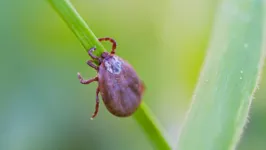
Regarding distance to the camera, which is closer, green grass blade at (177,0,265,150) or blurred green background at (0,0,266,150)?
green grass blade at (177,0,265,150)

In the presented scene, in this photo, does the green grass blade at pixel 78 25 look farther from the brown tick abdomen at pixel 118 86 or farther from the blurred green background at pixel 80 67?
the blurred green background at pixel 80 67

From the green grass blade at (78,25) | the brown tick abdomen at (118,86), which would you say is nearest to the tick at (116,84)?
the brown tick abdomen at (118,86)

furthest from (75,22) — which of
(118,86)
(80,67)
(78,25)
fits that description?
(80,67)

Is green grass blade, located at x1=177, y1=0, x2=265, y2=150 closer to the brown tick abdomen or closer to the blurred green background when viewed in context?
the brown tick abdomen

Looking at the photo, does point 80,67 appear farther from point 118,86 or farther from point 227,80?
point 227,80

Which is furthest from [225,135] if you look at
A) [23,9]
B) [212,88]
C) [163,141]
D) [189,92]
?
[23,9]

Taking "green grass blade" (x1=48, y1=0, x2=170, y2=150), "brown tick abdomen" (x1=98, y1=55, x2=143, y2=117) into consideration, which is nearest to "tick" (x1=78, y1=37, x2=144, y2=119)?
"brown tick abdomen" (x1=98, y1=55, x2=143, y2=117)

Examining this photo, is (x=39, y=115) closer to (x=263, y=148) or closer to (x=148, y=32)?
(x=148, y=32)
